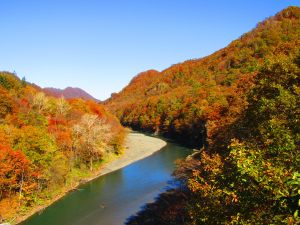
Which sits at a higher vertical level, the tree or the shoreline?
the tree

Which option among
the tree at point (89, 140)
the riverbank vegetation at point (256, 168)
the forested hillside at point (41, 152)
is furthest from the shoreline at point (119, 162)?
the riverbank vegetation at point (256, 168)

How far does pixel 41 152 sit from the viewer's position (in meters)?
43.9

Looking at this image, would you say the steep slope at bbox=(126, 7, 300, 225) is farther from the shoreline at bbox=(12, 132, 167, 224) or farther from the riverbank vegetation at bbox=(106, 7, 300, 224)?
the shoreline at bbox=(12, 132, 167, 224)

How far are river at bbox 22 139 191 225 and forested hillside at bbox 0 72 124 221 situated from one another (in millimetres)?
2721

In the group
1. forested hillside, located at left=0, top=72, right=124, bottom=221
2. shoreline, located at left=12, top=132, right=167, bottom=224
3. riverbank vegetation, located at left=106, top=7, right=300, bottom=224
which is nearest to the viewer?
riverbank vegetation, located at left=106, top=7, right=300, bottom=224

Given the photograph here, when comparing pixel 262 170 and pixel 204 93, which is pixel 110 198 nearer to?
pixel 262 170

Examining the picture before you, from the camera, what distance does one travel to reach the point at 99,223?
36688 millimetres

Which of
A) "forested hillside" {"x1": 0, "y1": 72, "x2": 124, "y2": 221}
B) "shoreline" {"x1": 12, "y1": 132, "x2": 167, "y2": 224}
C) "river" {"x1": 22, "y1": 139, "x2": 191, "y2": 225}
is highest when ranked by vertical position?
"forested hillside" {"x1": 0, "y1": 72, "x2": 124, "y2": 221}

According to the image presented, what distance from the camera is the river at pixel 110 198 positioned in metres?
38.1

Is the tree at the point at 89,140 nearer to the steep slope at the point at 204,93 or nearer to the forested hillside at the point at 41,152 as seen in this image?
the forested hillside at the point at 41,152

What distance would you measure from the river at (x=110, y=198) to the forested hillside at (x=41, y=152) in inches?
107

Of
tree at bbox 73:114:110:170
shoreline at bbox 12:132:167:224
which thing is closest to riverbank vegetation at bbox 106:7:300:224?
shoreline at bbox 12:132:167:224

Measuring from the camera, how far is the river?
3811 cm

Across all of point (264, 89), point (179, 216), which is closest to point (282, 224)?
point (264, 89)
